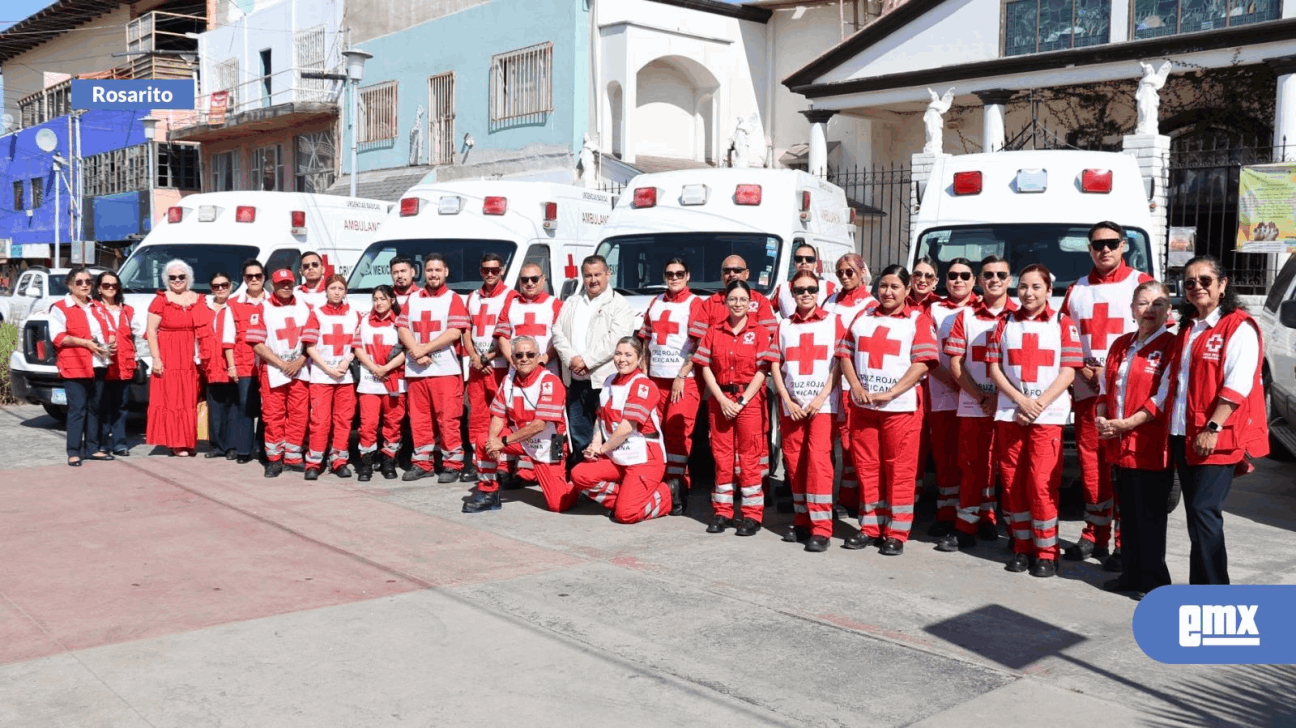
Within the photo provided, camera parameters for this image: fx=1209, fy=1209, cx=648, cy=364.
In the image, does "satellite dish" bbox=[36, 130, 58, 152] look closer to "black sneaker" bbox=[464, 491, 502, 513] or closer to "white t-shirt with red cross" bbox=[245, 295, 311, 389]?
"white t-shirt with red cross" bbox=[245, 295, 311, 389]

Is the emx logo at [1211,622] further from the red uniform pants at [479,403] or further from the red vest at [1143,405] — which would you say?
the red uniform pants at [479,403]

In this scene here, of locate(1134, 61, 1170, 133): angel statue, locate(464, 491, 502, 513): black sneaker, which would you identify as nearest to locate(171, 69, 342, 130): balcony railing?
locate(1134, 61, 1170, 133): angel statue

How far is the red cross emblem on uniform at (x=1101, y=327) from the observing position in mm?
7293

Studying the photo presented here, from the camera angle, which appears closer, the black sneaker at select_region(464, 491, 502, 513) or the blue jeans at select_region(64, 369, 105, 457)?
the black sneaker at select_region(464, 491, 502, 513)

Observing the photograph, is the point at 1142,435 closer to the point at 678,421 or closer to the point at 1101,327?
the point at 1101,327

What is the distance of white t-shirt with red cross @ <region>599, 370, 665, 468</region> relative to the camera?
8.23 meters

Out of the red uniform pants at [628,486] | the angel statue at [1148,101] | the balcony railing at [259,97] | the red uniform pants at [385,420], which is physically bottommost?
the red uniform pants at [628,486]

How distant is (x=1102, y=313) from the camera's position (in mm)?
7332

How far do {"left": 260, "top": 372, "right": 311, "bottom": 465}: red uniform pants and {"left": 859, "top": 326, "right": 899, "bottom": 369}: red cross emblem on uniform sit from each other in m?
5.00

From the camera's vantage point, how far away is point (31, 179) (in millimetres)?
46219

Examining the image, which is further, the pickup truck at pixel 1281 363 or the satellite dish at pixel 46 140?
the satellite dish at pixel 46 140

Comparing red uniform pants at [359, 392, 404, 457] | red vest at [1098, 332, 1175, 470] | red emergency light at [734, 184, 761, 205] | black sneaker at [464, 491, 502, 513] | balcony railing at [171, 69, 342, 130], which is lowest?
black sneaker at [464, 491, 502, 513]

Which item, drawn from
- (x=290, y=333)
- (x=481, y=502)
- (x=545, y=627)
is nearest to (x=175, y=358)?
(x=290, y=333)

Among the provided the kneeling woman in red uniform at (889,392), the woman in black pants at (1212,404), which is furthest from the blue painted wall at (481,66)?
the woman in black pants at (1212,404)
